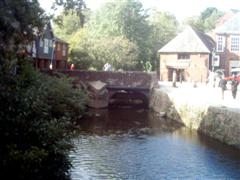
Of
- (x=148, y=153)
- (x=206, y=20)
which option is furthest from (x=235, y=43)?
(x=148, y=153)

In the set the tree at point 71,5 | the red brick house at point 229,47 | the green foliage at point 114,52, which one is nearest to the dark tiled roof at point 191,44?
the red brick house at point 229,47

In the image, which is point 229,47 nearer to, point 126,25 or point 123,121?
point 126,25

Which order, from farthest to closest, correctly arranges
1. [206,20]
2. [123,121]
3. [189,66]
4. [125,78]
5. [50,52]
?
[206,20], [189,66], [50,52], [125,78], [123,121]

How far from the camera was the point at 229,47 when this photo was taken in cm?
6681

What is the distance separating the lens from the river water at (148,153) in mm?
20672

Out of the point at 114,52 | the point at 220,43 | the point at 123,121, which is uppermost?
the point at 220,43

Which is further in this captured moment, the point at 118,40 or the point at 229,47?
the point at 229,47

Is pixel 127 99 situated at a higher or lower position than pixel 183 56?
lower

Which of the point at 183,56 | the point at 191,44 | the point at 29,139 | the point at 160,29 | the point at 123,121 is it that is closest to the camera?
the point at 29,139

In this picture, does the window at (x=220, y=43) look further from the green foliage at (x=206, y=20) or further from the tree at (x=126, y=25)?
the green foliage at (x=206, y=20)

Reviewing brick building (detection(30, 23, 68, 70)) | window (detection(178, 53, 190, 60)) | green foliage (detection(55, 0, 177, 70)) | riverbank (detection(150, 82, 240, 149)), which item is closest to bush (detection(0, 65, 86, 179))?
riverbank (detection(150, 82, 240, 149))

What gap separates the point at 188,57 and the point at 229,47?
626 cm

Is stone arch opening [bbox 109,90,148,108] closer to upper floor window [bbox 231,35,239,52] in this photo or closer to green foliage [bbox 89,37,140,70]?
green foliage [bbox 89,37,140,70]

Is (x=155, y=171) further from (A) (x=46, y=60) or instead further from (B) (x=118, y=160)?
(A) (x=46, y=60)
